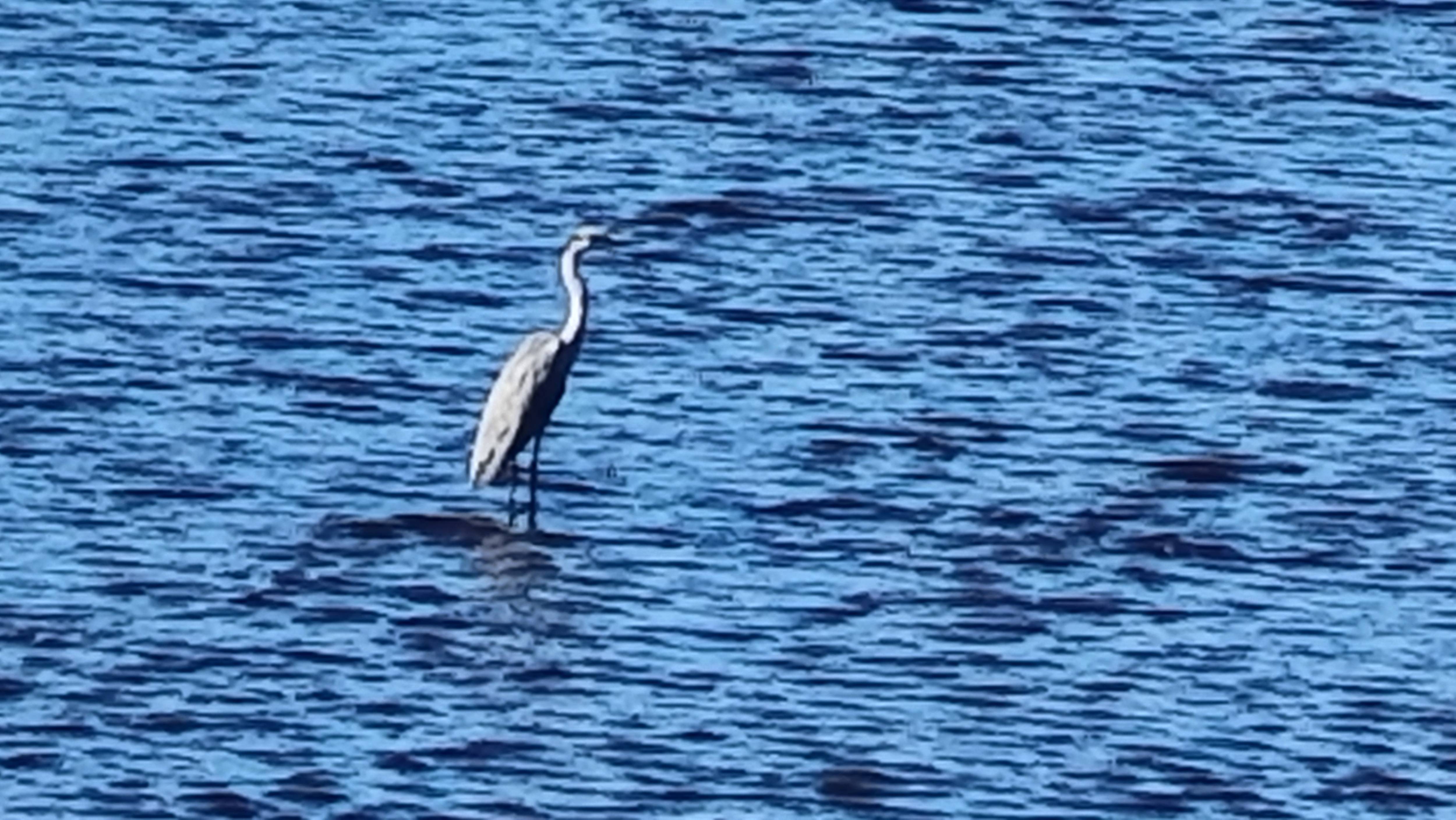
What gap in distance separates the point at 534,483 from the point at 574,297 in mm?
1100

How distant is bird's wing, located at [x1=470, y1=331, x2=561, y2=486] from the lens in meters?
17.8

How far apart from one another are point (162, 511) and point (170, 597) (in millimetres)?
891

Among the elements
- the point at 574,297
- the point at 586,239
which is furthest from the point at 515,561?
the point at 586,239

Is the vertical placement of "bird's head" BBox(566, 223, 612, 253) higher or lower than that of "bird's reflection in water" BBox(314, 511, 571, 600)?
higher

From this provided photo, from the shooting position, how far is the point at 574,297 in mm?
18703

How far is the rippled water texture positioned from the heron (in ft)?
0.50

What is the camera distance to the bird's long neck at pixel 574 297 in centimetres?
1844

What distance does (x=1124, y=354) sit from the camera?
1955 centimetres

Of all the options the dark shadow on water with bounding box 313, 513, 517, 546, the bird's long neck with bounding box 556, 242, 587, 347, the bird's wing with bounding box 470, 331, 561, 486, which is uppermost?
the bird's long neck with bounding box 556, 242, 587, 347

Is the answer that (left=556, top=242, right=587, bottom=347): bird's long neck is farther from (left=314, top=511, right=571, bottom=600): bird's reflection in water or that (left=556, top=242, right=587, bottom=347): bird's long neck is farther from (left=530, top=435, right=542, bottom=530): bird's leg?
(left=314, top=511, right=571, bottom=600): bird's reflection in water

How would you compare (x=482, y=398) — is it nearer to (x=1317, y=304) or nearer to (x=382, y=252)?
(x=382, y=252)

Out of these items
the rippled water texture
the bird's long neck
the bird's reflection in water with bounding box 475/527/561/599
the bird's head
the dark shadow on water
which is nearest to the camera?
the rippled water texture

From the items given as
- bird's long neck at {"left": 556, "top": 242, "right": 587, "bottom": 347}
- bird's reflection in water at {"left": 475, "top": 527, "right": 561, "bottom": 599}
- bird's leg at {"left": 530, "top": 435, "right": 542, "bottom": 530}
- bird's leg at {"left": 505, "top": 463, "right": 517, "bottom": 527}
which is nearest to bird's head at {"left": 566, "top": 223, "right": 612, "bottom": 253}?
bird's long neck at {"left": 556, "top": 242, "right": 587, "bottom": 347}

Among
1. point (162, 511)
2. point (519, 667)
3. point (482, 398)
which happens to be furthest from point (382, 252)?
point (519, 667)
